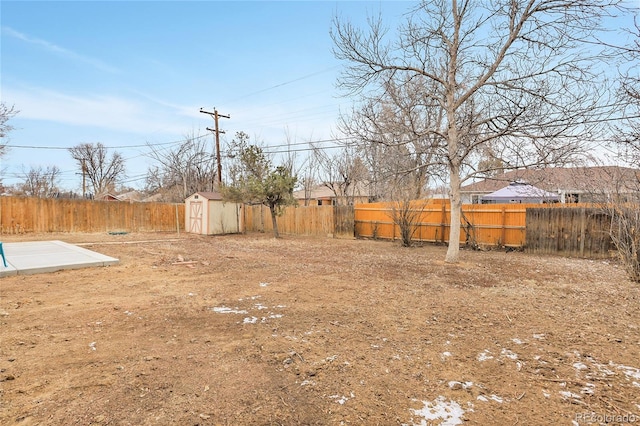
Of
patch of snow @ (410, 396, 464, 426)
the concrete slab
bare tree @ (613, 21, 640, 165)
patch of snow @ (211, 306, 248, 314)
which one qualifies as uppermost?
bare tree @ (613, 21, 640, 165)

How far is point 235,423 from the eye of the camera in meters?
1.95

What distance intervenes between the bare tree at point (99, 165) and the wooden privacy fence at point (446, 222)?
35721mm

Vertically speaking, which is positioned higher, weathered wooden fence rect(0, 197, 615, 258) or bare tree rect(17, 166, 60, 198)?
bare tree rect(17, 166, 60, 198)

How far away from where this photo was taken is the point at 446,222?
1189 cm

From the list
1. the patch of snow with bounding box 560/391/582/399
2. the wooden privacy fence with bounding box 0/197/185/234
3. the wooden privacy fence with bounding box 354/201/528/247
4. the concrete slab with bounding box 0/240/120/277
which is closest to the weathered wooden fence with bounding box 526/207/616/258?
the wooden privacy fence with bounding box 354/201/528/247

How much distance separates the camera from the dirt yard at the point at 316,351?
2.10 meters

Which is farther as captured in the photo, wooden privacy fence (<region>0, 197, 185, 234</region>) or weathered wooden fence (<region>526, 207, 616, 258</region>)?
wooden privacy fence (<region>0, 197, 185, 234</region>)

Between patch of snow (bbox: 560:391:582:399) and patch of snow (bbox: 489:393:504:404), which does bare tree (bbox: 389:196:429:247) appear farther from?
patch of snow (bbox: 489:393:504:404)

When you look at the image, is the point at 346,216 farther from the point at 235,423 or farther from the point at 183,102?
the point at 183,102

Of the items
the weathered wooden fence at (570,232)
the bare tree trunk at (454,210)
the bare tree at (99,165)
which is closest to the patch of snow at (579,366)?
the bare tree trunk at (454,210)

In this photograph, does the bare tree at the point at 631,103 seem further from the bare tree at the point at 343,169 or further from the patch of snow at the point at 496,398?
the bare tree at the point at 343,169

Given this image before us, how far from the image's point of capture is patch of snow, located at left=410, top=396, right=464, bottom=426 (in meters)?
1.99

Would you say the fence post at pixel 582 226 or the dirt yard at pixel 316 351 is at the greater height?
the fence post at pixel 582 226

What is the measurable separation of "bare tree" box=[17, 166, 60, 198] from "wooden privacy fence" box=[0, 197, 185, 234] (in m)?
27.3
